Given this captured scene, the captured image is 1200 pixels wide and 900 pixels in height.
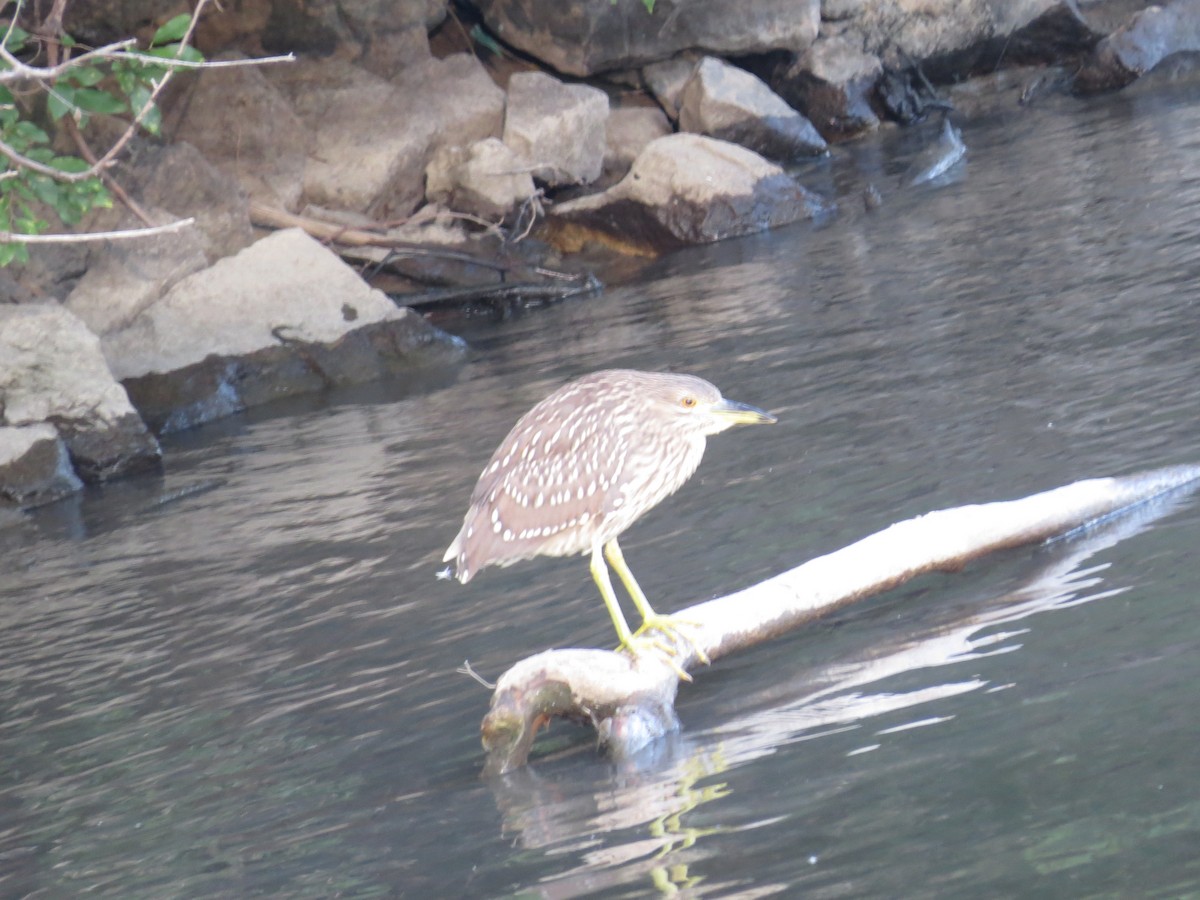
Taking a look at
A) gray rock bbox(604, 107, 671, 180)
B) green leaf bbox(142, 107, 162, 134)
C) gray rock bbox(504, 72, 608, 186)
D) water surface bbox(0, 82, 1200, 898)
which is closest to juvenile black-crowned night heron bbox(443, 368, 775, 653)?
water surface bbox(0, 82, 1200, 898)

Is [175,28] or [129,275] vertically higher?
[175,28]

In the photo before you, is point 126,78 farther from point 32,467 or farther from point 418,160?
point 418,160

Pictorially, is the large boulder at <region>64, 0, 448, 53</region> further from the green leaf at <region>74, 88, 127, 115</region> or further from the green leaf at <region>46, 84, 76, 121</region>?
the green leaf at <region>46, 84, 76, 121</region>

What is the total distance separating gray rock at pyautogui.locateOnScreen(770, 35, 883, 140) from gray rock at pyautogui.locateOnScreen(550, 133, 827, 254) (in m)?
5.20

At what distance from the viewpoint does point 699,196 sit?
47.4ft

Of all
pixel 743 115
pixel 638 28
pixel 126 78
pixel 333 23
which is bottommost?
pixel 743 115

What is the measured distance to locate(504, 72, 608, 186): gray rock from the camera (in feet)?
54.4

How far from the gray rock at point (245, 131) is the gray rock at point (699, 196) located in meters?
3.57

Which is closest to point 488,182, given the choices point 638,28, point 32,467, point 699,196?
point 699,196

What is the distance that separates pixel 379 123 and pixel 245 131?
1516 mm

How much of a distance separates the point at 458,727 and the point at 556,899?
134 centimetres

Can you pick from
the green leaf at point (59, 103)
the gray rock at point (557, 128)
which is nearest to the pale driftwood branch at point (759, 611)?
the green leaf at point (59, 103)

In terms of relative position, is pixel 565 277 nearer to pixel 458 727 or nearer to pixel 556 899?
pixel 458 727

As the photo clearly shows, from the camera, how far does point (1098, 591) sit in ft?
15.3
